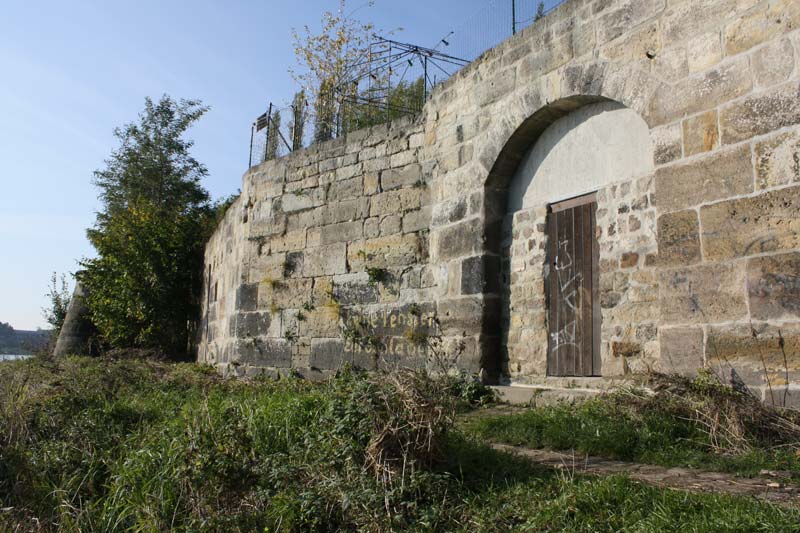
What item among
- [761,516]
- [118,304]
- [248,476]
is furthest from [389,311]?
[118,304]

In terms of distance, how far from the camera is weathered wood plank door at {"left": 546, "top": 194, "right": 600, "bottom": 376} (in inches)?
236

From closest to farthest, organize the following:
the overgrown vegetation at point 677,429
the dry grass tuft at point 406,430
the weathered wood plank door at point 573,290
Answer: the dry grass tuft at point 406,430 → the overgrown vegetation at point 677,429 → the weathered wood plank door at point 573,290

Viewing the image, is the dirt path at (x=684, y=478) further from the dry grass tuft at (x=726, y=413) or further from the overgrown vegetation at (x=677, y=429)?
the dry grass tuft at (x=726, y=413)

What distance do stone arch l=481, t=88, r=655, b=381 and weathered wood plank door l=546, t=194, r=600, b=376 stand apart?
0.36 metres

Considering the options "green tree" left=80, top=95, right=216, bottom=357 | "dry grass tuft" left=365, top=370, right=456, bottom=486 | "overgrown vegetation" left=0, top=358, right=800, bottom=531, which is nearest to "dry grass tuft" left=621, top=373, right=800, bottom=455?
"overgrown vegetation" left=0, top=358, right=800, bottom=531

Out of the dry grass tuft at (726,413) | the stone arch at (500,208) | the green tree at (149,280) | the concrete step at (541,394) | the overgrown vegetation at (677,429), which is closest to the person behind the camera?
the overgrown vegetation at (677,429)

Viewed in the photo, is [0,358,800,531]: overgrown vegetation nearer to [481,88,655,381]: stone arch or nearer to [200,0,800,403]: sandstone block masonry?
[200,0,800,403]: sandstone block masonry

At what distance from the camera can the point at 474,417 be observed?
5.48 m

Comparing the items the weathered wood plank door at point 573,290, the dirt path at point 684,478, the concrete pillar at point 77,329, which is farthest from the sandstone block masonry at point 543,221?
the concrete pillar at point 77,329

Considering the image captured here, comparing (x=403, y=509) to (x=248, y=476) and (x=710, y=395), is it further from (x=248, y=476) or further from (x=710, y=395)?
(x=710, y=395)

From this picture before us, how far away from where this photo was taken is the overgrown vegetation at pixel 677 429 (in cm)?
392

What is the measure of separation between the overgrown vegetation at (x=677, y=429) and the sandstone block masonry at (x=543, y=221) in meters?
0.29

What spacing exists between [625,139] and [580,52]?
2.82 ft

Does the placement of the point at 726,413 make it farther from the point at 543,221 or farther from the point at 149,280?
the point at 149,280
